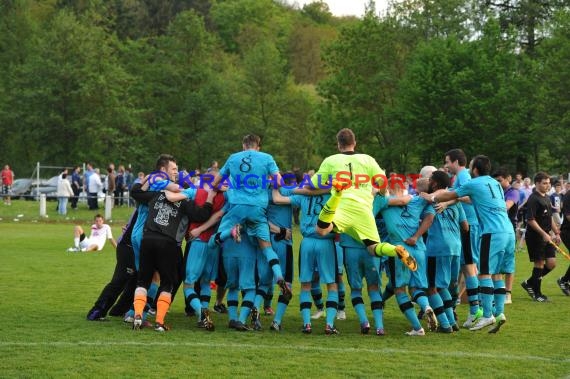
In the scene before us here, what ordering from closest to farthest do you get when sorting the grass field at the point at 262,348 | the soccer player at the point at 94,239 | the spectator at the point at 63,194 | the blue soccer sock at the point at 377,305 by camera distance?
the grass field at the point at 262,348, the blue soccer sock at the point at 377,305, the soccer player at the point at 94,239, the spectator at the point at 63,194

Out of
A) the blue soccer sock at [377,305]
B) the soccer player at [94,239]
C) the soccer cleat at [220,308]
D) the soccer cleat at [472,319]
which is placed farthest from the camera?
the soccer player at [94,239]

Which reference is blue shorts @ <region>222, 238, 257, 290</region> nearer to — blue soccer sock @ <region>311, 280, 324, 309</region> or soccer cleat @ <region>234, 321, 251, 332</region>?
soccer cleat @ <region>234, 321, 251, 332</region>

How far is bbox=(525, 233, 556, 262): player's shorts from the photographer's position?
1480 cm

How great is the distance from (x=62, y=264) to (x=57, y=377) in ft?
38.5

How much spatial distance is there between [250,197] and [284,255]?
3.68 feet

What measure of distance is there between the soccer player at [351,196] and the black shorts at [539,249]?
16.6ft

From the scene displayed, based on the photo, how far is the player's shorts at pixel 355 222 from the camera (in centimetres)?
1048

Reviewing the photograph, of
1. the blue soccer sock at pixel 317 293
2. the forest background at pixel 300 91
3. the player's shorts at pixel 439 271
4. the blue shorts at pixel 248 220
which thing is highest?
the forest background at pixel 300 91

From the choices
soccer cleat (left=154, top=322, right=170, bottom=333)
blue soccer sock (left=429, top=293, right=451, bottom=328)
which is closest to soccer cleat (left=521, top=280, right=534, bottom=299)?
blue soccer sock (left=429, top=293, right=451, bottom=328)

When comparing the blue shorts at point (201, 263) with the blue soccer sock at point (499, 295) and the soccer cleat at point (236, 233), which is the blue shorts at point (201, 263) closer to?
the soccer cleat at point (236, 233)

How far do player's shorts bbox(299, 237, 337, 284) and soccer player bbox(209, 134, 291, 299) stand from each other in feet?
1.14

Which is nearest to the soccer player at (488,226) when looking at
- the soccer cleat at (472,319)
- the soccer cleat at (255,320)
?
the soccer cleat at (472,319)

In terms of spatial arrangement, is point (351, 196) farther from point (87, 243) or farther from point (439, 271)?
point (87, 243)

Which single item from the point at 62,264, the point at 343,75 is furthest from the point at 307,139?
the point at 62,264
